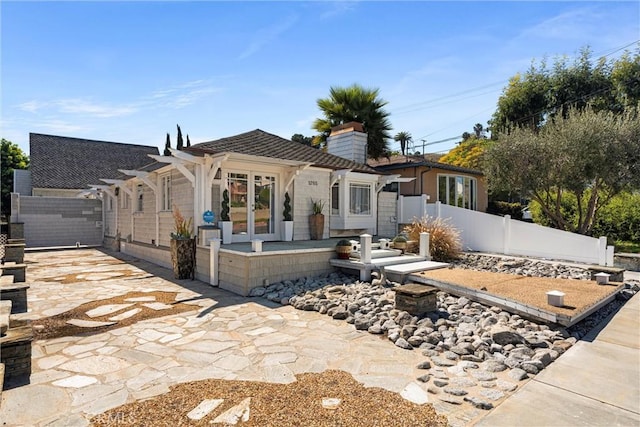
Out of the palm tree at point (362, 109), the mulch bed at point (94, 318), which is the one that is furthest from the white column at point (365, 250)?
the palm tree at point (362, 109)

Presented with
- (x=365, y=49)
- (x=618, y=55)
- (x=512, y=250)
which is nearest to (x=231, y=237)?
(x=365, y=49)

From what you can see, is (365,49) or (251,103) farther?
(251,103)

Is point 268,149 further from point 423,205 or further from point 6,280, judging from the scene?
point 6,280

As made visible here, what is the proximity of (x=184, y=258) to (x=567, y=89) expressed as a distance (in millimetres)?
20286

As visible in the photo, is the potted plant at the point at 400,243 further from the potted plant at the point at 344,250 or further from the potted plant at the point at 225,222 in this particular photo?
the potted plant at the point at 225,222

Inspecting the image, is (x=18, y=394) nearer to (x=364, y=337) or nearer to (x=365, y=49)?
(x=364, y=337)

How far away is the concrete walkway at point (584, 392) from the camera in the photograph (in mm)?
2648

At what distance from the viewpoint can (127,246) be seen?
44.6 ft

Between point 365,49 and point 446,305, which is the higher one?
point 365,49

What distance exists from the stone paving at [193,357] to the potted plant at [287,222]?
3.83 m

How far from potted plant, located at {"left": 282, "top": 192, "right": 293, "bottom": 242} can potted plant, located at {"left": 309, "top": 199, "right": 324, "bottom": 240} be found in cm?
80

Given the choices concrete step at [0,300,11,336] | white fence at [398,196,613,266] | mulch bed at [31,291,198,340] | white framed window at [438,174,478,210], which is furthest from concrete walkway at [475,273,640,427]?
white framed window at [438,174,478,210]

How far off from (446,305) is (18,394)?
5.25 meters

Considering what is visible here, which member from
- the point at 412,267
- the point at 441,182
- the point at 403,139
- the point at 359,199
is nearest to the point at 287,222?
the point at 359,199
